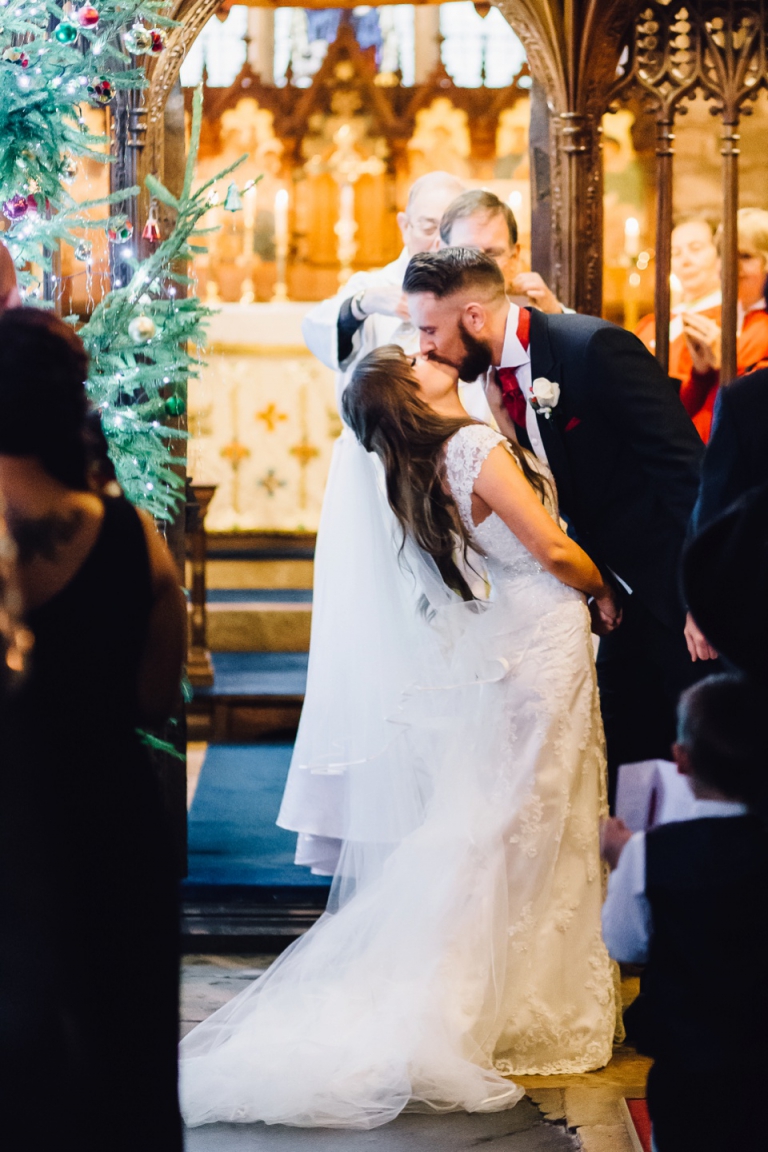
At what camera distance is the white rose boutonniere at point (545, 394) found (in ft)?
11.8

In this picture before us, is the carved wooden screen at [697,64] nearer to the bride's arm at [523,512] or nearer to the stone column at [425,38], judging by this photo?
the bride's arm at [523,512]

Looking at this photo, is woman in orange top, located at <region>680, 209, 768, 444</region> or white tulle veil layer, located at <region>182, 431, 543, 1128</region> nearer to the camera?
white tulle veil layer, located at <region>182, 431, 543, 1128</region>

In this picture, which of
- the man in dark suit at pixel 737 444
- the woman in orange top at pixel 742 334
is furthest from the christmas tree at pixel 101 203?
the woman in orange top at pixel 742 334

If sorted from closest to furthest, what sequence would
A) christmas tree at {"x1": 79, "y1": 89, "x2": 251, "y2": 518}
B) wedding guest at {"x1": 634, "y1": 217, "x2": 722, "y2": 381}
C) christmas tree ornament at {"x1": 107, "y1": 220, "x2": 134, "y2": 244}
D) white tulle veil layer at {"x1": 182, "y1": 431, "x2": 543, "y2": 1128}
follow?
white tulle veil layer at {"x1": 182, "y1": 431, "x2": 543, "y2": 1128}, christmas tree at {"x1": 79, "y1": 89, "x2": 251, "y2": 518}, christmas tree ornament at {"x1": 107, "y1": 220, "x2": 134, "y2": 244}, wedding guest at {"x1": 634, "y1": 217, "x2": 722, "y2": 381}

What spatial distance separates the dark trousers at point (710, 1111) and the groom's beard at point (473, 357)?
1948 millimetres

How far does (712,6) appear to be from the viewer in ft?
14.2

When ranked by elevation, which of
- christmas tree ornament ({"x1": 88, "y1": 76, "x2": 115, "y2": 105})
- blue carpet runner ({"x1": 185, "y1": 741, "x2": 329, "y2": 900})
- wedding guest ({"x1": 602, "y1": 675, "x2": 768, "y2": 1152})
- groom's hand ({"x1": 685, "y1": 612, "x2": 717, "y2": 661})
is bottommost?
blue carpet runner ({"x1": 185, "y1": 741, "x2": 329, "y2": 900})

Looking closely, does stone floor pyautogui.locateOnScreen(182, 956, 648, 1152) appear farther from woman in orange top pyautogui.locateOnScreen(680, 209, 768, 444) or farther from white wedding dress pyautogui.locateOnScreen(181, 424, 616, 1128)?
woman in orange top pyautogui.locateOnScreen(680, 209, 768, 444)

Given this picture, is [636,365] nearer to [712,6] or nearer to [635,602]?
[635,602]

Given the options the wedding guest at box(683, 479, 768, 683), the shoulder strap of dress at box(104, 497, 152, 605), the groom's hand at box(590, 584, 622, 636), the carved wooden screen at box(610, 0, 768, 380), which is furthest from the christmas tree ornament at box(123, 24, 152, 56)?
the wedding guest at box(683, 479, 768, 683)

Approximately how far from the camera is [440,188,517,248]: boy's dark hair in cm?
413

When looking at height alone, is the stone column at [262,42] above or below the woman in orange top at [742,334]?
above

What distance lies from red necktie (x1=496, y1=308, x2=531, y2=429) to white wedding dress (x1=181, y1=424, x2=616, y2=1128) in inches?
10.9

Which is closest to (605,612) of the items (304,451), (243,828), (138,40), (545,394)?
(545,394)
